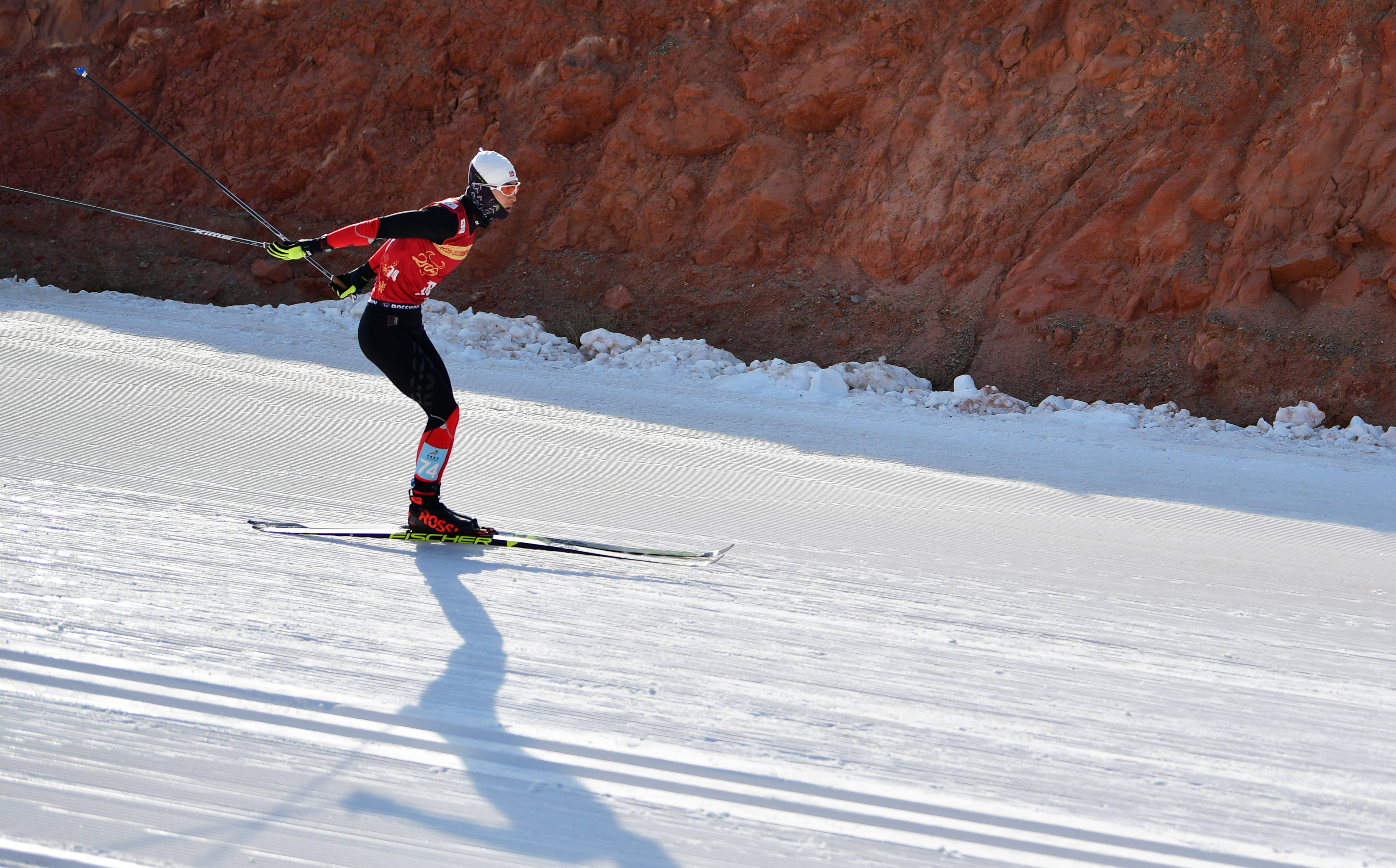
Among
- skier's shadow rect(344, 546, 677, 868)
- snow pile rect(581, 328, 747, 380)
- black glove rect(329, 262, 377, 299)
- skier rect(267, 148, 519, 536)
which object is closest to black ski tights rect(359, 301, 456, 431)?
skier rect(267, 148, 519, 536)

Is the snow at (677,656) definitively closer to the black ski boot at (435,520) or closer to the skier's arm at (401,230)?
the black ski boot at (435,520)

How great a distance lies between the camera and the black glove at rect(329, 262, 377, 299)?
5.20 metres

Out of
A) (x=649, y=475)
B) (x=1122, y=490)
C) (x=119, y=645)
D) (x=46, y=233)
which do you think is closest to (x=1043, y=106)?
(x=1122, y=490)

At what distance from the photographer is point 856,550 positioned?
514 centimetres

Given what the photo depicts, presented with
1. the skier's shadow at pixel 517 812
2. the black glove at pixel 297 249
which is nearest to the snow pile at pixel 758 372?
the black glove at pixel 297 249

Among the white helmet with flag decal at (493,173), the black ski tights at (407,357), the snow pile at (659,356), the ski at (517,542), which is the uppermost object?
the white helmet with flag decal at (493,173)

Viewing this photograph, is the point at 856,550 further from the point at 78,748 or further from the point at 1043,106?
the point at 1043,106

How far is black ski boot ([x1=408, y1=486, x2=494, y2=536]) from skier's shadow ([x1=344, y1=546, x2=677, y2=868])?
1634 mm

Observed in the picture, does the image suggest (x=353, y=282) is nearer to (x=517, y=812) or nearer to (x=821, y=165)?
(x=517, y=812)

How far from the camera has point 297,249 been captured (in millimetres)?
5113

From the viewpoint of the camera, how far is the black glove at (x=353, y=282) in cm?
520

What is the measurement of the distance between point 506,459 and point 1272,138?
10442 millimetres

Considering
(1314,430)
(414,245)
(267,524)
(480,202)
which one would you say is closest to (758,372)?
(1314,430)

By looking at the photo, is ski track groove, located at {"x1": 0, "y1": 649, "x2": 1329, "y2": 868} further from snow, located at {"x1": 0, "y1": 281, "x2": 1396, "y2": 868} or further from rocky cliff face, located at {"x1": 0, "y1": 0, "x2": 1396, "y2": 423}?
rocky cliff face, located at {"x1": 0, "y1": 0, "x2": 1396, "y2": 423}
